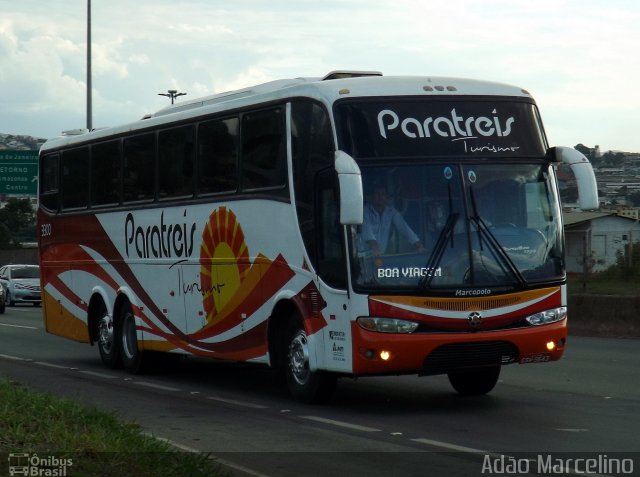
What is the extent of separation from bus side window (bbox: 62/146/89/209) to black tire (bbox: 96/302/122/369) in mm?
1733

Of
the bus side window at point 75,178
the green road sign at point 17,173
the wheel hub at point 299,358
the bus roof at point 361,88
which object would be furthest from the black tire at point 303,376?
the green road sign at point 17,173

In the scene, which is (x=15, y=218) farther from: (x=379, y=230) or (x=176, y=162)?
(x=379, y=230)

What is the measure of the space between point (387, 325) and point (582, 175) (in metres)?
2.62

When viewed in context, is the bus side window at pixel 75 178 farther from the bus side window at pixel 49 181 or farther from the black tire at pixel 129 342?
the black tire at pixel 129 342

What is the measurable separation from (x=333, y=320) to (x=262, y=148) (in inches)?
104

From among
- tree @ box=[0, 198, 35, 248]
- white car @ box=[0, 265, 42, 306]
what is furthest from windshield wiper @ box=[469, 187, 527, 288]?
tree @ box=[0, 198, 35, 248]

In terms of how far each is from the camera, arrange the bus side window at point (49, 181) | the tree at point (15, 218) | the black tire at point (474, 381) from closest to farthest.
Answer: the black tire at point (474, 381) < the bus side window at point (49, 181) < the tree at point (15, 218)

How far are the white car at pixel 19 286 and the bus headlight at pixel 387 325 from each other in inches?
1388

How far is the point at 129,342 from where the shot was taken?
18906 millimetres

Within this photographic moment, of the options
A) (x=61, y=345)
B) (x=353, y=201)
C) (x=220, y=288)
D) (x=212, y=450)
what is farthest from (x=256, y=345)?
(x=61, y=345)

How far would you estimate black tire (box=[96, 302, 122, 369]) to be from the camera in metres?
19.2

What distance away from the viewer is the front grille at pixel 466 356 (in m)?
12.7

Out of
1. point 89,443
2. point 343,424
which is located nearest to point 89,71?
point 343,424

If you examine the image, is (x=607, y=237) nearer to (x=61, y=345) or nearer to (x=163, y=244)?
(x=61, y=345)
